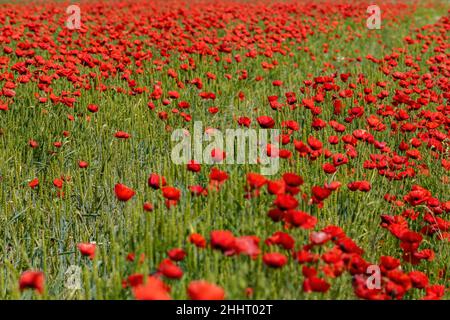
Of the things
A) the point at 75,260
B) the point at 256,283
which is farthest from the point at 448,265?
the point at 75,260

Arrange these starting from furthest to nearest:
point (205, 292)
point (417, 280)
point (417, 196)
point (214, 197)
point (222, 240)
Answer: point (417, 196)
point (214, 197)
point (417, 280)
point (222, 240)
point (205, 292)

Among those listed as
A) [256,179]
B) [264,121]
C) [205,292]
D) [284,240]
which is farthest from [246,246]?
[264,121]

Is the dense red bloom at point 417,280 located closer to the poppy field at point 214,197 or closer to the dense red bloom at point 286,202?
the poppy field at point 214,197

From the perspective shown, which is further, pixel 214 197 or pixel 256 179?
pixel 214 197

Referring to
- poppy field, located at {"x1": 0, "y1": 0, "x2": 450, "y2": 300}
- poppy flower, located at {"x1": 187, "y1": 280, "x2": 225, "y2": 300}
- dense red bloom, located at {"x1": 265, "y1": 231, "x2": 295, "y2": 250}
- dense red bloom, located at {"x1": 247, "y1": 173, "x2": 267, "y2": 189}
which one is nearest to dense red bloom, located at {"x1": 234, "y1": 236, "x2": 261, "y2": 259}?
poppy field, located at {"x1": 0, "y1": 0, "x2": 450, "y2": 300}

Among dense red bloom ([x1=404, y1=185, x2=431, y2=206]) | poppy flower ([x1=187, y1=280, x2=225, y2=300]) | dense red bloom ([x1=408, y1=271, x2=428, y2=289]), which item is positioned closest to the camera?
poppy flower ([x1=187, y1=280, x2=225, y2=300])

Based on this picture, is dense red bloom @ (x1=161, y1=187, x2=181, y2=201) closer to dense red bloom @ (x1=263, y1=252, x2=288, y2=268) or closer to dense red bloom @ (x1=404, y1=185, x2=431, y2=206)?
dense red bloom @ (x1=263, y1=252, x2=288, y2=268)

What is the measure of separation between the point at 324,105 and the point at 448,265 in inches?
93.5

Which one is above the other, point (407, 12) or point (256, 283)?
point (407, 12)

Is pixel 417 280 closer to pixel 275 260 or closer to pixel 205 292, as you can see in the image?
pixel 275 260

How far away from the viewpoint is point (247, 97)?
5371 millimetres

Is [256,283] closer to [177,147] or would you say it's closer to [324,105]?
[177,147]

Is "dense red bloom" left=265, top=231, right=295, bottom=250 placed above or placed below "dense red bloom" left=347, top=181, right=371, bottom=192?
below

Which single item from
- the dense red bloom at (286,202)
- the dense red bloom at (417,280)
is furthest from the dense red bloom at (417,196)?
the dense red bloom at (286,202)
